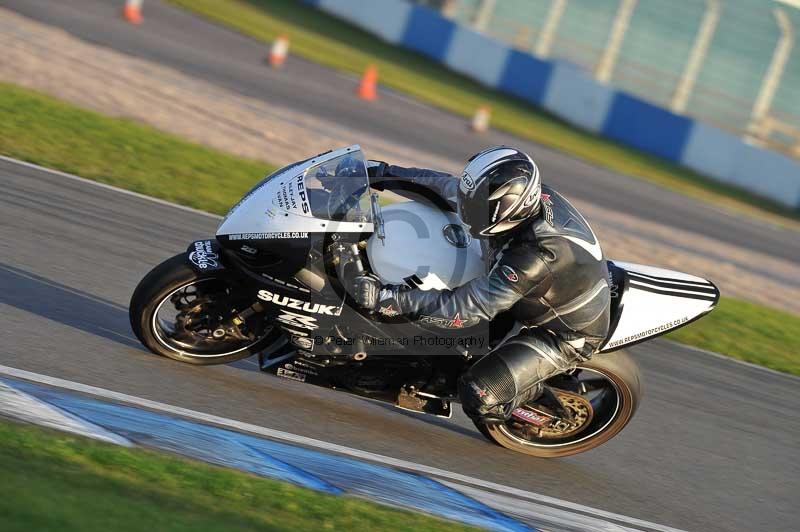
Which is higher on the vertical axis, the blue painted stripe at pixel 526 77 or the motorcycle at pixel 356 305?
the blue painted stripe at pixel 526 77

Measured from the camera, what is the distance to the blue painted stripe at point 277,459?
4855 millimetres

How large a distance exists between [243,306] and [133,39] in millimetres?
13633

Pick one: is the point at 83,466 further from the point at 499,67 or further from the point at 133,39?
the point at 499,67

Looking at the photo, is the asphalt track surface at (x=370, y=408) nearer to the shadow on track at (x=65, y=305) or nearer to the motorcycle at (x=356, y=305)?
the shadow on track at (x=65, y=305)

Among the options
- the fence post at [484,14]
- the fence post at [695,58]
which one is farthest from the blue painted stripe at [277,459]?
the fence post at [484,14]

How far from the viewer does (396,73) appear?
25.8 meters

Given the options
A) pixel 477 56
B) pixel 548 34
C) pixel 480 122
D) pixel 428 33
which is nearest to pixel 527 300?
pixel 480 122

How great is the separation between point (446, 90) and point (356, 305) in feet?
67.9

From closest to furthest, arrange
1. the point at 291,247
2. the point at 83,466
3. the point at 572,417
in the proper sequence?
the point at 83,466 < the point at 291,247 < the point at 572,417

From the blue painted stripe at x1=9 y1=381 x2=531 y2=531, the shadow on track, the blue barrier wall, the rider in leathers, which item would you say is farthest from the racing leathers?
the blue barrier wall

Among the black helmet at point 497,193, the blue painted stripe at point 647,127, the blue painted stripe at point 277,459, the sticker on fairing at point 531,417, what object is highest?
the blue painted stripe at point 647,127

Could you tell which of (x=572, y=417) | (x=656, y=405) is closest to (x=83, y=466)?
(x=572, y=417)

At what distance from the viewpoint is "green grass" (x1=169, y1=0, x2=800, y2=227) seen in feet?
76.0

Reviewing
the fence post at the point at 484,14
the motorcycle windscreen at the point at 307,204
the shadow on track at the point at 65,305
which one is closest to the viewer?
the motorcycle windscreen at the point at 307,204
